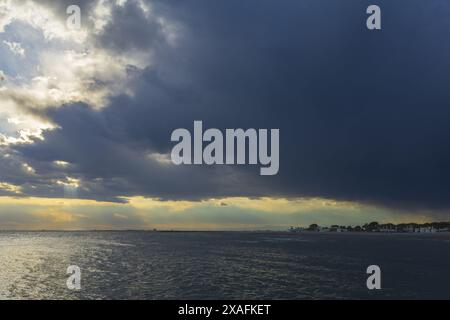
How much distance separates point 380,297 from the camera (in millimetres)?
44281

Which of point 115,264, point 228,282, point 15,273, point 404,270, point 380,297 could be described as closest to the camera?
point 380,297

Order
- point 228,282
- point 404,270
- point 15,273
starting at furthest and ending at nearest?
point 404,270, point 15,273, point 228,282

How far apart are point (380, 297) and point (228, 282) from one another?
2135 centimetres

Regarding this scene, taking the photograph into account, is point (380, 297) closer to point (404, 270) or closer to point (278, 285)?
point (278, 285)

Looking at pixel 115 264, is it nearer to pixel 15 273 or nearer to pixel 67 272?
pixel 67 272

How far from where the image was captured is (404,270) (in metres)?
68.6
